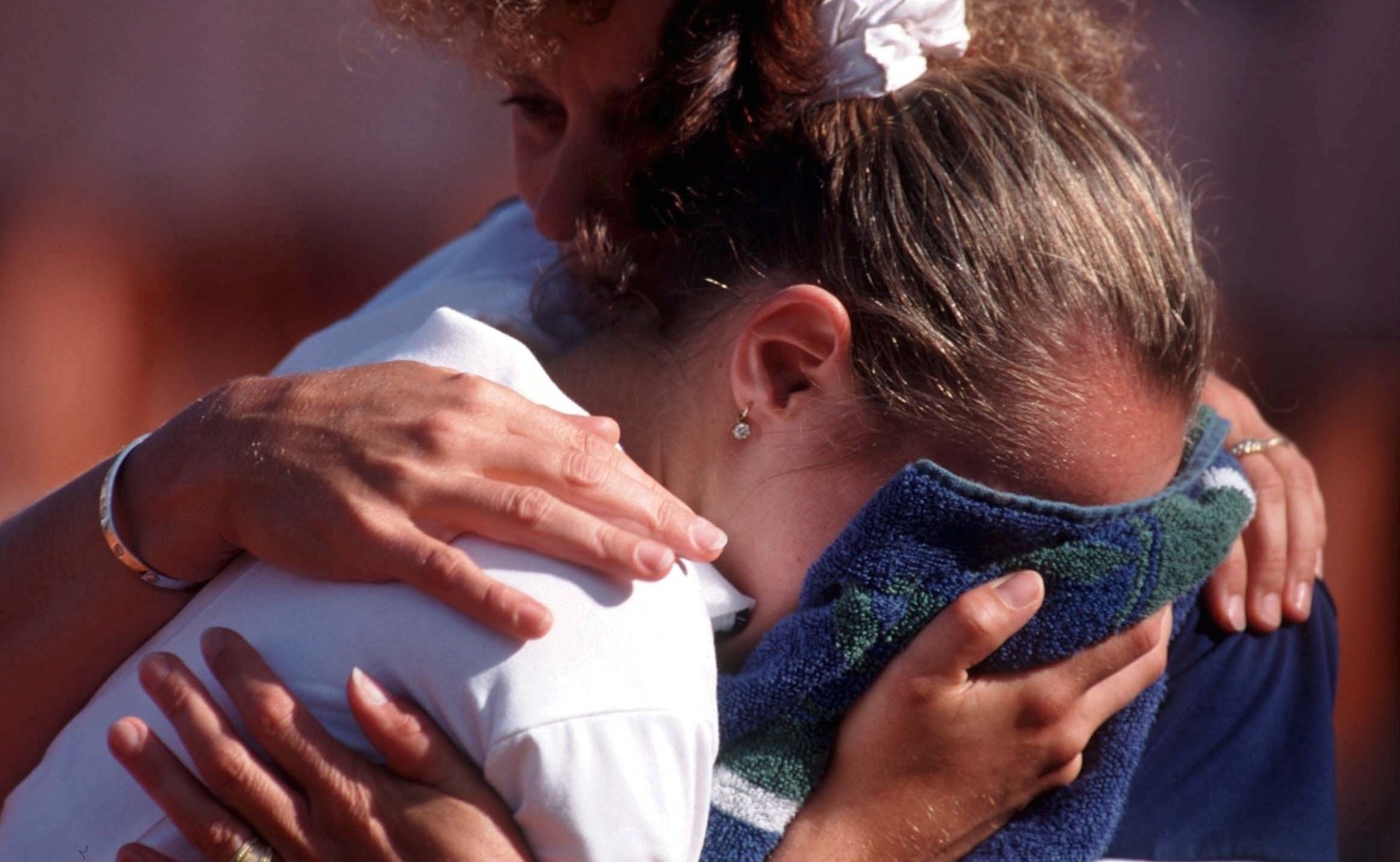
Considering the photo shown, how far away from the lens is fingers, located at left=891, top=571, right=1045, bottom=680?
138 centimetres

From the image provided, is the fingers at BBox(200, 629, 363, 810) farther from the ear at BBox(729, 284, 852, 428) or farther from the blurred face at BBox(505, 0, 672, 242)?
the blurred face at BBox(505, 0, 672, 242)

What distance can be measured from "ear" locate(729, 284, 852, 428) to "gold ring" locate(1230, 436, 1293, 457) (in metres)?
0.79

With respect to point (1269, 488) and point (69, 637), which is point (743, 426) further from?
point (1269, 488)

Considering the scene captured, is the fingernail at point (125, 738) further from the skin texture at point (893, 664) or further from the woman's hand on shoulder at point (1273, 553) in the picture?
the woman's hand on shoulder at point (1273, 553)

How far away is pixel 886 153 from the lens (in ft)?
4.85

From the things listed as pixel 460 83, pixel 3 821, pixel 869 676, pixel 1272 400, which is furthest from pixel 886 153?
pixel 1272 400

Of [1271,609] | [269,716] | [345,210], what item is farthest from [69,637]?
[345,210]

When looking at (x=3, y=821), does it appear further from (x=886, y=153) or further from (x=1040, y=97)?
(x=1040, y=97)

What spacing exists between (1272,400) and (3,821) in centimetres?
392

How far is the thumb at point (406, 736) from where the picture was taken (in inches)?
44.0

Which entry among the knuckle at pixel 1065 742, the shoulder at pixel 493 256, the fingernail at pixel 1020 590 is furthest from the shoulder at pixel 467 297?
the knuckle at pixel 1065 742

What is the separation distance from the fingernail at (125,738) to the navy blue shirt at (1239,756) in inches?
43.5

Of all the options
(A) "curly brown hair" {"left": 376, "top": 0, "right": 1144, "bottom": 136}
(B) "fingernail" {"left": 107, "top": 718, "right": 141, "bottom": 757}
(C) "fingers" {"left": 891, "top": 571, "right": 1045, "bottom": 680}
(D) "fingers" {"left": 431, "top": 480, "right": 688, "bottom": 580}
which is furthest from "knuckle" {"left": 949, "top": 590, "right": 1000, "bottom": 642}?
(B) "fingernail" {"left": 107, "top": 718, "right": 141, "bottom": 757}

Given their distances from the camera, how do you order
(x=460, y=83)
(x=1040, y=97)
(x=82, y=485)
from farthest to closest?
(x=460, y=83) → (x=1040, y=97) → (x=82, y=485)
